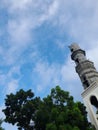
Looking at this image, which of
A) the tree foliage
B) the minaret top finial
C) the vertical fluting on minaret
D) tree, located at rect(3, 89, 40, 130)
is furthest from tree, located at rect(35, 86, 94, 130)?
the minaret top finial

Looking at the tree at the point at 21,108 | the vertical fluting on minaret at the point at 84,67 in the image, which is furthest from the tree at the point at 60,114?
the vertical fluting on minaret at the point at 84,67

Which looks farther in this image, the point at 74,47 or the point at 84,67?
the point at 74,47

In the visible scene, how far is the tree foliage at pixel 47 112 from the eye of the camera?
32453 mm

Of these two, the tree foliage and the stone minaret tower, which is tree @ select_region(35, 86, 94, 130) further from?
the stone minaret tower

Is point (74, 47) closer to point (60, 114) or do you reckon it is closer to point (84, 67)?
point (84, 67)

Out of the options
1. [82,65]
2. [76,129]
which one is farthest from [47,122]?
[82,65]

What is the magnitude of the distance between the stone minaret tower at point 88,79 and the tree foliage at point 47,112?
3.99 meters

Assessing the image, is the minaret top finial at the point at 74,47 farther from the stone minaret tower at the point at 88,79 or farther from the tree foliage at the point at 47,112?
the tree foliage at the point at 47,112

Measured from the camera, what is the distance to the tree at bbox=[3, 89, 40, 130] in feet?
121

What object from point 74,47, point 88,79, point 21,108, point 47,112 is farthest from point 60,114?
point 74,47

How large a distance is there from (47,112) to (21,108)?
474cm

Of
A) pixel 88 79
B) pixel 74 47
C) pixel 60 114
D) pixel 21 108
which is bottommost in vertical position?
pixel 60 114

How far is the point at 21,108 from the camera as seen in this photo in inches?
1480

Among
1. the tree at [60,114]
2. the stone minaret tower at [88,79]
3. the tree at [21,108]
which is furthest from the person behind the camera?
the stone minaret tower at [88,79]
